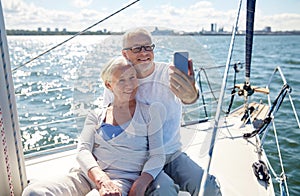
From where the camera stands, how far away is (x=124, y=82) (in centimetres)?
103

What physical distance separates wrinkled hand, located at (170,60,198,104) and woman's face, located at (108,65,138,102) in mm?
130

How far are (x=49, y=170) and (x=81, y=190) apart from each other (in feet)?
1.55

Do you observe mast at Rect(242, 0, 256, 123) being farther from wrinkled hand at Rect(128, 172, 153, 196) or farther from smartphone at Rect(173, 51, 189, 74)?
wrinkled hand at Rect(128, 172, 153, 196)

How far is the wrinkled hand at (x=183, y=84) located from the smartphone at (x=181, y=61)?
1 centimetres

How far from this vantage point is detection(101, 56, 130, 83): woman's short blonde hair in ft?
3.36

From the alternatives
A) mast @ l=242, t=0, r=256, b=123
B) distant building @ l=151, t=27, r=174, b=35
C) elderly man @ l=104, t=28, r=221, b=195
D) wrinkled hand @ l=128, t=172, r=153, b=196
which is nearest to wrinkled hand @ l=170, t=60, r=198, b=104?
elderly man @ l=104, t=28, r=221, b=195

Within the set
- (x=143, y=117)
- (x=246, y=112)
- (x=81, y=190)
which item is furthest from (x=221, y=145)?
(x=81, y=190)

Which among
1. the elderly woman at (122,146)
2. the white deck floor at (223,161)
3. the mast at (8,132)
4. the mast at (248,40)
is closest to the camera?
the mast at (8,132)

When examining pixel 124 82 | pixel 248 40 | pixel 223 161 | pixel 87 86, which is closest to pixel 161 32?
pixel 124 82

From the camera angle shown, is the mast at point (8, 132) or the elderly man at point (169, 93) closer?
the mast at point (8, 132)

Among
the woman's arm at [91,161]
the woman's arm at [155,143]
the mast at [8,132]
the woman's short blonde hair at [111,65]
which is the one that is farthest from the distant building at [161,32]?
the mast at [8,132]

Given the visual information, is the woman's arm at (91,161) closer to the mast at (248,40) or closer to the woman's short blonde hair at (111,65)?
the woman's short blonde hair at (111,65)

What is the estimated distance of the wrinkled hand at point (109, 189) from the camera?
0.93 m

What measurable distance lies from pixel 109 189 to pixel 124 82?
0.34m
